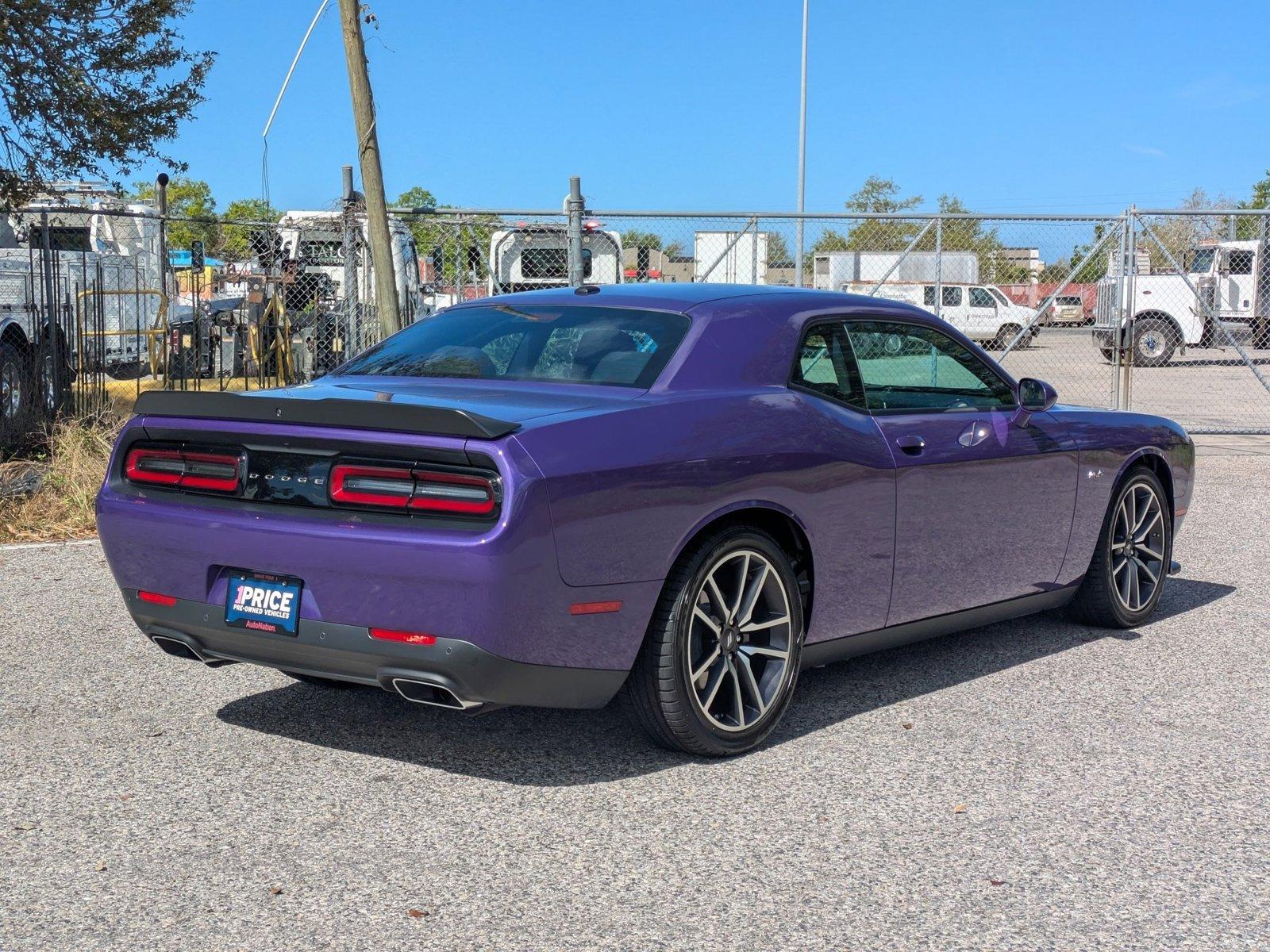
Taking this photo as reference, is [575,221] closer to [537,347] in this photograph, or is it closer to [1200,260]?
[537,347]

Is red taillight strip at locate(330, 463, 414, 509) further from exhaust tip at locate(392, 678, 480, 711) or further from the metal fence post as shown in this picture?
the metal fence post

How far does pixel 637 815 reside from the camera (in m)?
4.20

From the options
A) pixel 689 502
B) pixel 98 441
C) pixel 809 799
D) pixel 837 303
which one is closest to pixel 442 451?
pixel 689 502

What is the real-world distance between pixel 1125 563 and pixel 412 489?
382 centimetres

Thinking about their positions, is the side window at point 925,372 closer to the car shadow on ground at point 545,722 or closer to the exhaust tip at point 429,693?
the car shadow on ground at point 545,722

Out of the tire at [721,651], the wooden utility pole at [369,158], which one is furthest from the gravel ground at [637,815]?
the wooden utility pole at [369,158]

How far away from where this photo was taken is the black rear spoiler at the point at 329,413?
4031mm

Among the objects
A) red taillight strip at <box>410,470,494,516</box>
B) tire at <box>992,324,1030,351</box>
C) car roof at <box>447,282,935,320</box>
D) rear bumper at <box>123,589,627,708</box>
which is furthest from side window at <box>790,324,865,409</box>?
tire at <box>992,324,1030,351</box>

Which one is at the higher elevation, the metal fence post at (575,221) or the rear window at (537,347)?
the metal fence post at (575,221)

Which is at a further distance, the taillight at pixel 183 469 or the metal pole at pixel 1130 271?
the metal pole at pixel 1130 271

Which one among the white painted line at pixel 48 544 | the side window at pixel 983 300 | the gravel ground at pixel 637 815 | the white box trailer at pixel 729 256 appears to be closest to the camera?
the gravel ground at pixel 637 815

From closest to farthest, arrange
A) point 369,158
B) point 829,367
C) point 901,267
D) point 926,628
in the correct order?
point 829,367
point 926,628
point 369,158
point 901,267

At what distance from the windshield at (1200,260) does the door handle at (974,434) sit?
20082 millimetres

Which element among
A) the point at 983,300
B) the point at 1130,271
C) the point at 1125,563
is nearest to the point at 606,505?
the point at 1125,563
